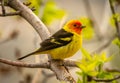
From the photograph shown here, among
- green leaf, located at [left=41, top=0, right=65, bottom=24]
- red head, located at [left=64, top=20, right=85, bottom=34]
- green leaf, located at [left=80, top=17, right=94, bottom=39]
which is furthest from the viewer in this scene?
green leaf, located at [left=80, top=17, right=94, bottom=39]

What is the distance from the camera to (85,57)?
178 cm

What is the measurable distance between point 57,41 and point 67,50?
10 cm

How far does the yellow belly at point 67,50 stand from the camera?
2597 mm

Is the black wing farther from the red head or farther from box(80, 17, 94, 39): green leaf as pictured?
box(80, 17, 94, 39): green leaf

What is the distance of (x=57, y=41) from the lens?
8.91 feet

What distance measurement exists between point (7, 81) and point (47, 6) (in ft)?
5.58

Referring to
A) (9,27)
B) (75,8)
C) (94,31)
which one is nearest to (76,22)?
(94,31)

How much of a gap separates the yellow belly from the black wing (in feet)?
0.09

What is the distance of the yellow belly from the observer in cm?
260

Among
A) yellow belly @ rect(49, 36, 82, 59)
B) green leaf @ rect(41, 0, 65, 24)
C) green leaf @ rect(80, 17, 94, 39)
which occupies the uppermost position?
yellow belly @ rect(49, 36, 82, 59)

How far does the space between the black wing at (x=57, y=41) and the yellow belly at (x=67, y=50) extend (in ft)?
0.09

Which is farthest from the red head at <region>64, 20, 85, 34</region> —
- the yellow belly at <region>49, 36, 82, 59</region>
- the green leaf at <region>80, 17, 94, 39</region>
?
the green leaf at <region>80, 17, 94, 39</region>

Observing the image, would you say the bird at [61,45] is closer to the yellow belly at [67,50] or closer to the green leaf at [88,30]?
the yellow belly at [67,50]

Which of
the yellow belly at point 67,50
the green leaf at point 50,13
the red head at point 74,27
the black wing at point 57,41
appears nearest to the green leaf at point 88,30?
the green leaf at point 50,13
